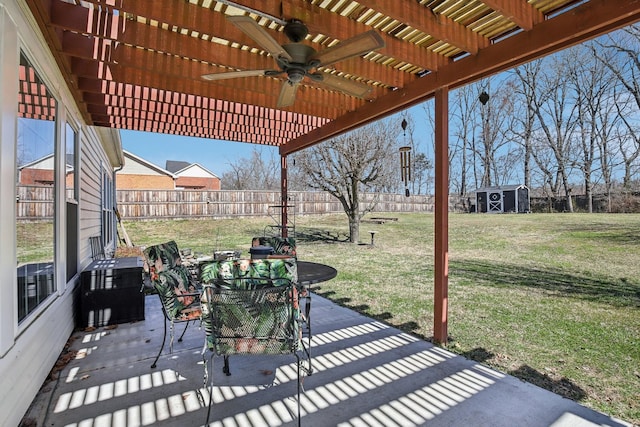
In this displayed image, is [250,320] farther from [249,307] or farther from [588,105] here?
[588,105]

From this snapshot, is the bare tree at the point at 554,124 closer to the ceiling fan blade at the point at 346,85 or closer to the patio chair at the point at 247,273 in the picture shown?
the ceiling fan blade at the point at 346,85

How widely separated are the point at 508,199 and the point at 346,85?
19627mm

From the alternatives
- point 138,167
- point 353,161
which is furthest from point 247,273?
point 138,167

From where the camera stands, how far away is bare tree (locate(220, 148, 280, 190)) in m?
28.9

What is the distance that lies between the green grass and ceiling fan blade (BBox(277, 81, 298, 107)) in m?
2.62

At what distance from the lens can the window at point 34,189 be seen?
6.82 feet

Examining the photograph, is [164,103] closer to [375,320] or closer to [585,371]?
[375,320]

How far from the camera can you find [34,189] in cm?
241

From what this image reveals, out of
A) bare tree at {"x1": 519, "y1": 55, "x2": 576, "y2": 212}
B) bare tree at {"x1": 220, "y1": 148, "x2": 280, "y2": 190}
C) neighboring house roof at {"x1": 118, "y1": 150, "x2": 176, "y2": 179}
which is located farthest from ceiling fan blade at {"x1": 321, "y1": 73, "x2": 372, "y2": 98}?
bare tree at {"x1": 220, "y1": 148, "x2": 280, "y2": 190}

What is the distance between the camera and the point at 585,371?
104 inches

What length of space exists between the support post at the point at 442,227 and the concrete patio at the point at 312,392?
26 cm

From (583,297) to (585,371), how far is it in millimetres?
2893

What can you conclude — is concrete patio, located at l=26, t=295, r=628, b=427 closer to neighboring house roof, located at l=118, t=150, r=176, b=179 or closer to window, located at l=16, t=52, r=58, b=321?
window, located at l=16, t=52, r=58, b=321

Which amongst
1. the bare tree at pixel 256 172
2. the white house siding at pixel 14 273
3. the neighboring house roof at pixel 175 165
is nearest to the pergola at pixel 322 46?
the white house siding at pixel 14 273
